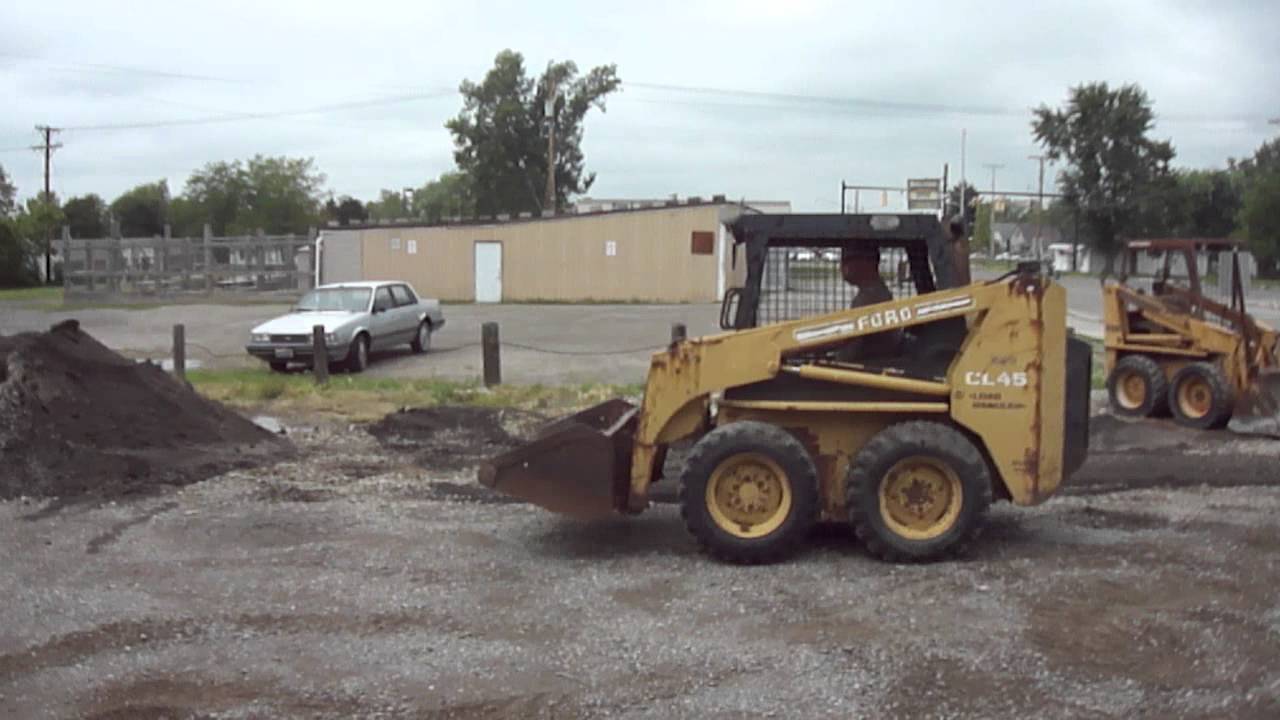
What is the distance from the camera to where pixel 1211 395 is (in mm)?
13953

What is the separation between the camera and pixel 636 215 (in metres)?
42.7

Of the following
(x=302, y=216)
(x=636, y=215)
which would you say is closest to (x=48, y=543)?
(x=636, y=215)

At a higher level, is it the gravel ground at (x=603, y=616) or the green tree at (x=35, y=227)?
the green tree at (x=35, y=227)

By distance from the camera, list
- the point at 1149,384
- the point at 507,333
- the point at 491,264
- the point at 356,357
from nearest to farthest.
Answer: the point at 1149,384, the point at 356,357, the point at 507,333, the point at 491,264

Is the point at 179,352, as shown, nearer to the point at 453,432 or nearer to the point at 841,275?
the point at 453,432

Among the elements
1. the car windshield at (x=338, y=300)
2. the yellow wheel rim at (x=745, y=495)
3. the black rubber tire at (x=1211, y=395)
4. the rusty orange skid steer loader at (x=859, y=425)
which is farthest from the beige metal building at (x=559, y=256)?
the yellow wheel rim at (x=745, y=495)

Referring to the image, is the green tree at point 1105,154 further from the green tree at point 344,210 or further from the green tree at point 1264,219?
the green tree at point 344,210

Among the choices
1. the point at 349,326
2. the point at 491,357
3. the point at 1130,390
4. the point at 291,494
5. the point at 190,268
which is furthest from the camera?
the point at 190,268

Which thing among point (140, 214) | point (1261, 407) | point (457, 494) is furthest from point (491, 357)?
point (140, 214)

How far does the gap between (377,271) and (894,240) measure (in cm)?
3762

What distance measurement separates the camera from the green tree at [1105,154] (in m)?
70.8

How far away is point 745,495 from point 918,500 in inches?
41.4

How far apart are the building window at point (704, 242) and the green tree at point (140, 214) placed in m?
57.9

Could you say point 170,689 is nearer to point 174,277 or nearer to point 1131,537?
point 1131,537
